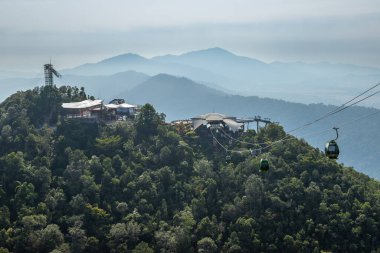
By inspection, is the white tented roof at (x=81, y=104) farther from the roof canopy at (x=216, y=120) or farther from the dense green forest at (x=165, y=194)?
the roof canopy at (x=216, y=120)

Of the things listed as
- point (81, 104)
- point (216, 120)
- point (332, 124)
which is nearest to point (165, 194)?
point (216, 120)

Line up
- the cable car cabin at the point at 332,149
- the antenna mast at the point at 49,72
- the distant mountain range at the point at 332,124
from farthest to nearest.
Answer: the distant mountain range at the point at 332,124
the antenna mast at the point at 49,72
the cable car cabin at the point at 332,149

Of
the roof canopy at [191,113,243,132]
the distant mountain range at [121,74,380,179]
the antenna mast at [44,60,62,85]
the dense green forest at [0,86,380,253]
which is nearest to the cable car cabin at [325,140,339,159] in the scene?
the dense green forest at [0,86,380,253]

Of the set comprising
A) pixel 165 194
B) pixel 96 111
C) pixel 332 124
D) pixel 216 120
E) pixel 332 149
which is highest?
pixel 332 124

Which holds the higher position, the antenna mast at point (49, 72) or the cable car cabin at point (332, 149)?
the antenna mast at point (49, 72)

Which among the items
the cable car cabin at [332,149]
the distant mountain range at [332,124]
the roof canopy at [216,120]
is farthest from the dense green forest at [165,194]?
the distant mountain range at [332,124]

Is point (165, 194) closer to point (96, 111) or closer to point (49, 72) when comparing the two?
point (96, 111)

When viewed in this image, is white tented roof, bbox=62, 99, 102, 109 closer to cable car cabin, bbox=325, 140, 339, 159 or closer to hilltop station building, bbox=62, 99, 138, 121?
hilltop station building, bbox=62, 99, 138, 121

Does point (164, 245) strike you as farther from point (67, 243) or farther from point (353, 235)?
point (353, 235)

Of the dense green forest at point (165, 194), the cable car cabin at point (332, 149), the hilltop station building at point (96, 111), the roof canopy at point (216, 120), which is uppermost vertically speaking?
the hilltop station building at point (96, 111)
